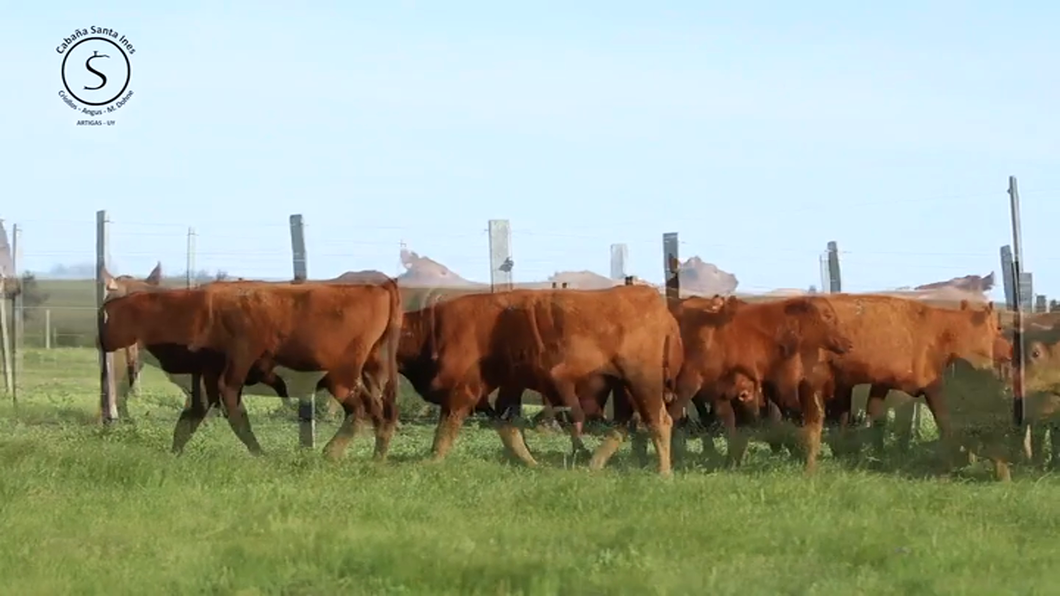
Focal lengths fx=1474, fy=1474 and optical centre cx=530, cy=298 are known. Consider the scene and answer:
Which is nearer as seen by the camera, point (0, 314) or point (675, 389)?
point (675, 389)

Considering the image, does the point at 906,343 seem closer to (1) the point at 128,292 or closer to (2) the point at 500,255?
(2) the point at 500,255

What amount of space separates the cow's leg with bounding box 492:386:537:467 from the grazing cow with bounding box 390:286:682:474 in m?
0.01

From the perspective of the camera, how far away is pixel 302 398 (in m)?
14.0

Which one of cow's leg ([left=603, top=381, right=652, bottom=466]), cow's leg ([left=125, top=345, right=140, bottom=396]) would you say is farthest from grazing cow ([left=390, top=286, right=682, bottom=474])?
cow's leg ([left=125, top=345, right=140, bottom=396])

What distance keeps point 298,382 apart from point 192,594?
6.43 meters

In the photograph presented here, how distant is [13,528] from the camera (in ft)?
27.1

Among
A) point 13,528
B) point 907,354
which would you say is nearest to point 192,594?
point 13,528

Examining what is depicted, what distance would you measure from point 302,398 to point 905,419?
5.97m

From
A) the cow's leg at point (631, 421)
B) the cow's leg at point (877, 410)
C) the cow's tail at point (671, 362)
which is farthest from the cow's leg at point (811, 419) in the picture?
the cow's leg at point (631, 421)

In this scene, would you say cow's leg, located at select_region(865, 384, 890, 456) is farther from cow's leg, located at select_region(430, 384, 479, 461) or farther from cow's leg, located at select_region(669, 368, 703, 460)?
cow's leg, located at select_region(430, 384, 479, 461)

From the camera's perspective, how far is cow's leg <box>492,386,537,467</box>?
41.7 feet

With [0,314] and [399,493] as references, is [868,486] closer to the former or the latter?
[399,493]

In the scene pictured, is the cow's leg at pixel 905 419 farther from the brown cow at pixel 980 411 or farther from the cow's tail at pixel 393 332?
the cow's tail at pixel 393 332

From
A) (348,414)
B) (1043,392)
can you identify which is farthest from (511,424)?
(1043,392)
